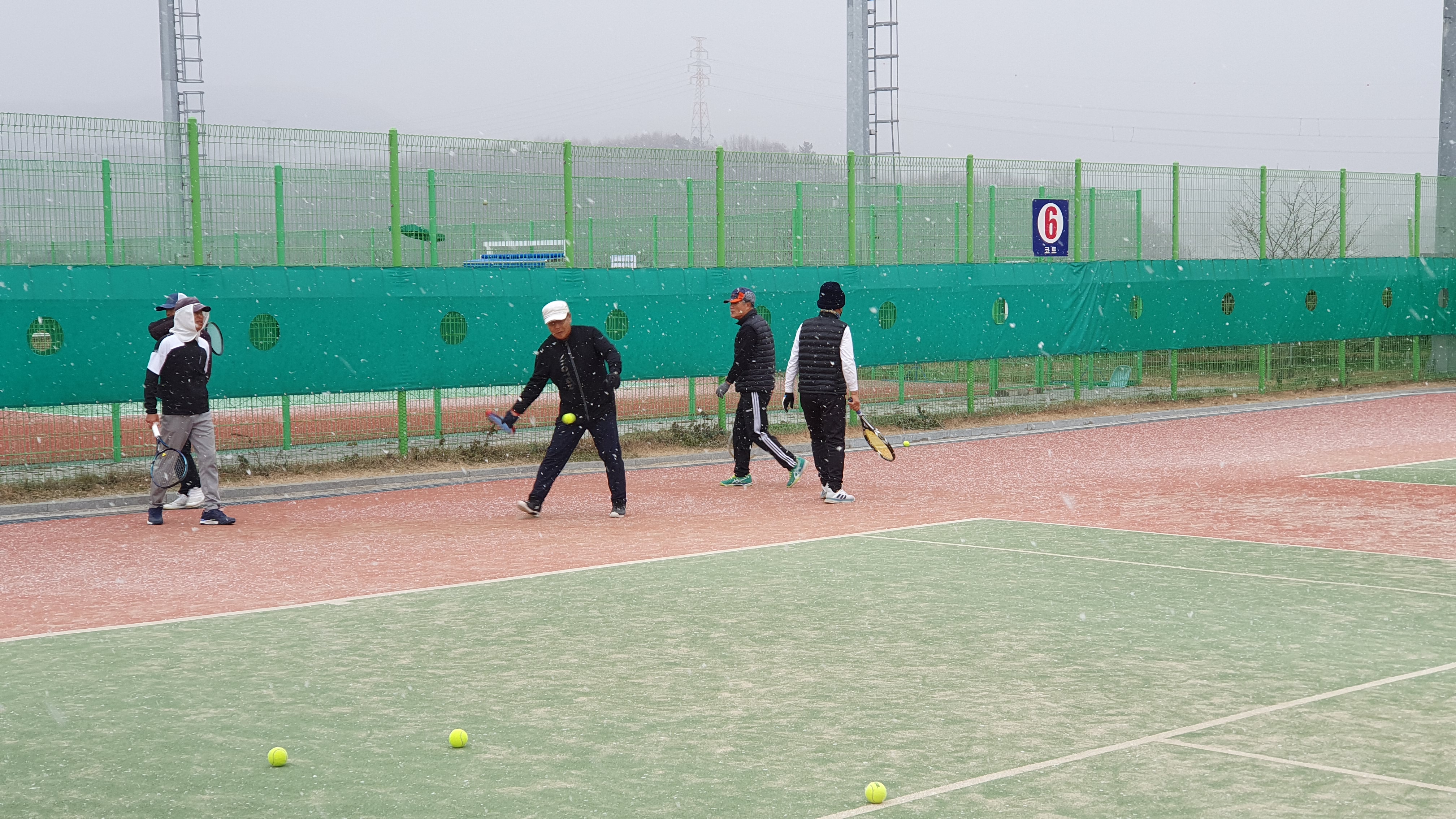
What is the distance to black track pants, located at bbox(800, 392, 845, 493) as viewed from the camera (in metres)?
13.3

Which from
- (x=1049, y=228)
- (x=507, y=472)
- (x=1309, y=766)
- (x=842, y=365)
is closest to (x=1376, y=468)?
(x=842, y=365)

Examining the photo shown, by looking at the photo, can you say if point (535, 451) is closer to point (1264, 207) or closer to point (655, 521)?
point (655, 521)

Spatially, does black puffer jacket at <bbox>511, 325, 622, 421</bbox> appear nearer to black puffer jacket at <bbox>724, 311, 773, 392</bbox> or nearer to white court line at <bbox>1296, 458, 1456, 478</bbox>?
black puffer jacket at <bbox>724, 311, 773, 392</bbox>

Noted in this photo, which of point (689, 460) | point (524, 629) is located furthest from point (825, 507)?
point (524, 629)

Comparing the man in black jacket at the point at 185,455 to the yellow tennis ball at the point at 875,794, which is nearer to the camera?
the yellow tennis ball at the point at 875,794

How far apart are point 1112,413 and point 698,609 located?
15638 mm

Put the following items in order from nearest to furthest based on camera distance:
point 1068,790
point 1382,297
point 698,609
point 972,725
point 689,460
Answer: point 1068,790 → point 972,725 → point 698,609 → point 689,460 → point 1382,297

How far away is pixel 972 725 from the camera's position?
5930mm

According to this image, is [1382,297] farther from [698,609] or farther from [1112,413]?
[698,609]

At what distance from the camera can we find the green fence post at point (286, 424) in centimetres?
1625

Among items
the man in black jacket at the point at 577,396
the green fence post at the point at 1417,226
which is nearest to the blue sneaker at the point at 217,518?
the man in black jacket at the point at 577,396

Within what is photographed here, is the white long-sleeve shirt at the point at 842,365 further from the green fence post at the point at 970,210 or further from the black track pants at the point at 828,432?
the green fence post at the point at 970,210

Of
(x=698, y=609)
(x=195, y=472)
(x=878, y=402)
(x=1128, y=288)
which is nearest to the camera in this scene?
(x=698, y=609)

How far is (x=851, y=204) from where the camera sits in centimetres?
2045
